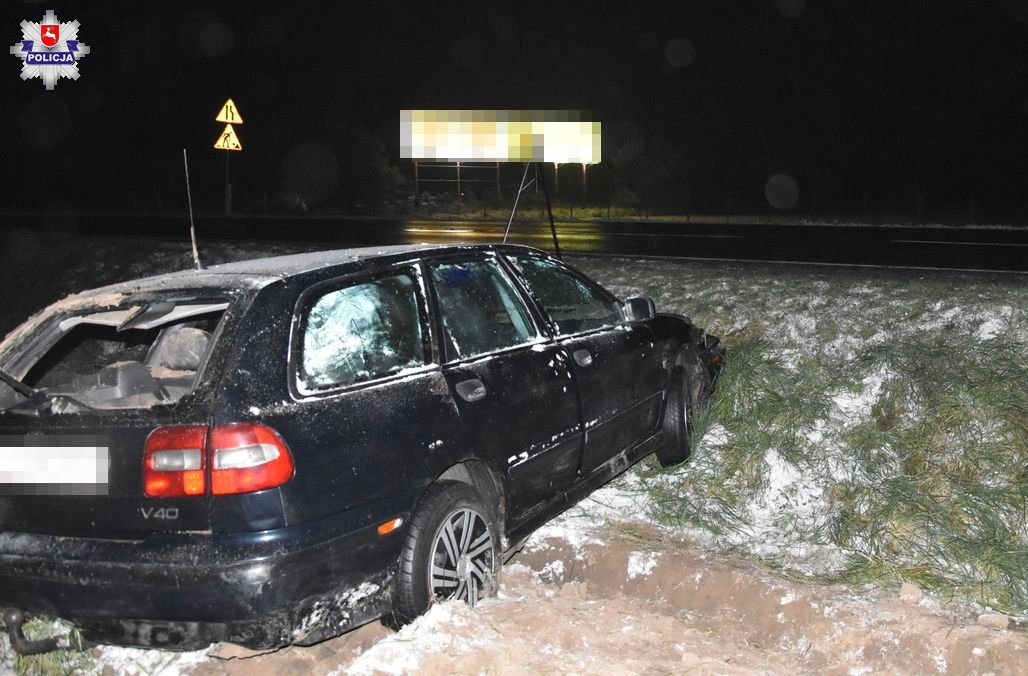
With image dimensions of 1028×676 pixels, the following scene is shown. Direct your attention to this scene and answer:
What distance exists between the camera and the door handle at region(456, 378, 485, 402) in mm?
3973

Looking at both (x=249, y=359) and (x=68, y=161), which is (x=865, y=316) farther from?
(x=68, y=161)

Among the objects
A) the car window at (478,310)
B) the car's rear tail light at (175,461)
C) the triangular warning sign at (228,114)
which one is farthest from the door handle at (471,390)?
the triangular warning sign at (228,114)

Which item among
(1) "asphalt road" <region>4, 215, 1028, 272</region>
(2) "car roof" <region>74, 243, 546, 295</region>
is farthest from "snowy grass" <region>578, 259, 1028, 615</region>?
(1) "asphalt road" <region>4, 215, 1028, 272</region>

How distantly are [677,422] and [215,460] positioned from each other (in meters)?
3.61

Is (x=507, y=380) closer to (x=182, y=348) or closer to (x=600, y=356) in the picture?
(x=600, y=356)

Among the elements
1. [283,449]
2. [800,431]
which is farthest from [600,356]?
[283,449]

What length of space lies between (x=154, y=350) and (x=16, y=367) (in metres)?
0.68

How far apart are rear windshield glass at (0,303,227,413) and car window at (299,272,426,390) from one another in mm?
411

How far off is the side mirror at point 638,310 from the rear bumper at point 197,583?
2575 mm

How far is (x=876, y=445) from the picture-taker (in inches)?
236

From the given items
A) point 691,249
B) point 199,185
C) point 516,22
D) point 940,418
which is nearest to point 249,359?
point 940,418

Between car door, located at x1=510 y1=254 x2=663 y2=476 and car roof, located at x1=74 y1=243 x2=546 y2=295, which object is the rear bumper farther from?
car door, located at x1=510 y1=254 x2=663 y2=476

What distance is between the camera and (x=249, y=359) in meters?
3.29

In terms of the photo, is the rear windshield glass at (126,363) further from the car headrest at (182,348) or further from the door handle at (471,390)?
the door handle at (471,390)
